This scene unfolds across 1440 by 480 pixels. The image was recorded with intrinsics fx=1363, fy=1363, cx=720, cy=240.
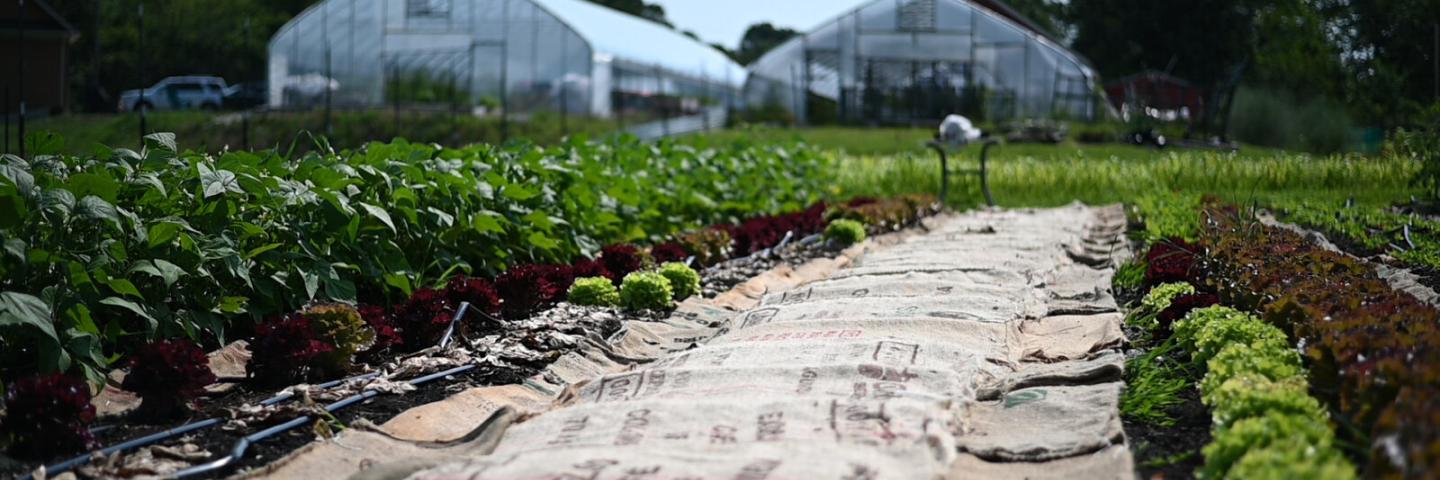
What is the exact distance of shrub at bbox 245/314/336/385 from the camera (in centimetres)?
452

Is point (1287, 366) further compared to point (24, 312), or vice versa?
point (24, 312)

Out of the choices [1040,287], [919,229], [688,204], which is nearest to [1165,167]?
[919,229]

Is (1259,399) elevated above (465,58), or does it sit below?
below

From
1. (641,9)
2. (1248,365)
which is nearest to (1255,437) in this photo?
(1248,365)

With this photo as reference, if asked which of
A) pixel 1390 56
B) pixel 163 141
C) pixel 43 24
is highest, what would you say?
pixel 1390 56

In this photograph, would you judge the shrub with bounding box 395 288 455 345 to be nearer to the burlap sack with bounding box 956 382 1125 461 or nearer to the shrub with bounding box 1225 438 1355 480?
the burlap sack with bounding box 956 382 1125 461

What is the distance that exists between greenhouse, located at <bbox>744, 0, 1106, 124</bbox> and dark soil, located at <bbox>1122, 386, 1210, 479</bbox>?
25064mm

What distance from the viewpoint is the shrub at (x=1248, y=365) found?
370 cm

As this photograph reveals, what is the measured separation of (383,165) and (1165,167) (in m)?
9.72

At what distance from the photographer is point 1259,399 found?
336cm

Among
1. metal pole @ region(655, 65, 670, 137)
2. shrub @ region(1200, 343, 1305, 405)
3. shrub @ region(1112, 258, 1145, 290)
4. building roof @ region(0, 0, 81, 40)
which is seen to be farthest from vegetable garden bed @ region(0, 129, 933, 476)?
metal pole @ region(655, 65, 670, 137)

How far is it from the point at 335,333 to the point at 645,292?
1.95 metres

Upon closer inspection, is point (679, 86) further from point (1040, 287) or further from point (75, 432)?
point (75, 432)

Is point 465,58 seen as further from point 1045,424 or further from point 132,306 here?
point 1045,424
